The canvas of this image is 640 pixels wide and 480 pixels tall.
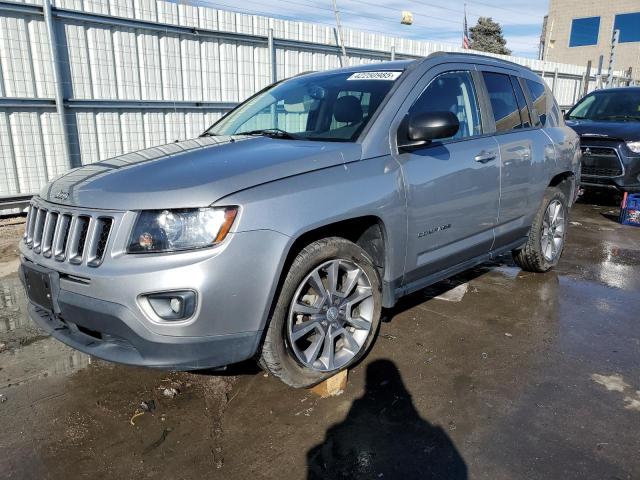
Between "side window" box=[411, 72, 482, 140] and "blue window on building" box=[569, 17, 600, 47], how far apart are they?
40.5 meters

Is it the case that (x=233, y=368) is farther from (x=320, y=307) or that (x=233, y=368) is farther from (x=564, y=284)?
(x=564, y=284)

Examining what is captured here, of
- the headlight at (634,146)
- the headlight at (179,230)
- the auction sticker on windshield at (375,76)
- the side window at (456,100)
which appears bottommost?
the headlight at (634,146)

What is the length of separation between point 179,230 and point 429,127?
5.12 feet

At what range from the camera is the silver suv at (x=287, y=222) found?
7.43 ft

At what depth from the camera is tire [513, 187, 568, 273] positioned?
4629 millimetres

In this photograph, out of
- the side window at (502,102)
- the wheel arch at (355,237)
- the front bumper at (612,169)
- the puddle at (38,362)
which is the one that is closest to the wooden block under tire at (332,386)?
the wheel arch at (355,237)

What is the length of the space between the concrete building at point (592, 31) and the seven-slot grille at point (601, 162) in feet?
97.2

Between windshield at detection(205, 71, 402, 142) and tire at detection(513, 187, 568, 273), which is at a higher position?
windshield at detection(205, 71, 402, 142)

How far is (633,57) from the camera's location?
35.4 m

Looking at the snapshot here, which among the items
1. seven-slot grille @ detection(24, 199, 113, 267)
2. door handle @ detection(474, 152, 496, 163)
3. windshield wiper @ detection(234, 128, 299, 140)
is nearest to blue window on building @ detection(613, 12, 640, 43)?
door handle @ detection(474, 152, 496, 163)

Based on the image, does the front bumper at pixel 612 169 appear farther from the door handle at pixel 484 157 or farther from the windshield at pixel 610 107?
the door handle at pixel 484 157

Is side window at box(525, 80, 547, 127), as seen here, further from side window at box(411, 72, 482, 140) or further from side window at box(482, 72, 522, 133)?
side window at box(411, 72, 482, 140)

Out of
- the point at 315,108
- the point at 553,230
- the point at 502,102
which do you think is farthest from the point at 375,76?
the point at 553,230

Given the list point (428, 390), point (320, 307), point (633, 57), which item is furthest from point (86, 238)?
point (633, 57)
